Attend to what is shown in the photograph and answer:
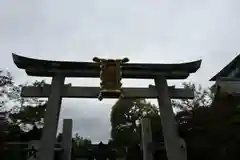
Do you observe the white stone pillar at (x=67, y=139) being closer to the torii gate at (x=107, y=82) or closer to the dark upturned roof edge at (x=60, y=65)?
the torii gate at (x=107, y=82)

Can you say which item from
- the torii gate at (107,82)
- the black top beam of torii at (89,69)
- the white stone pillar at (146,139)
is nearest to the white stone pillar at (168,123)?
the torii gate at (107,82)

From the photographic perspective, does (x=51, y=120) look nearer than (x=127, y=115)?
Yes

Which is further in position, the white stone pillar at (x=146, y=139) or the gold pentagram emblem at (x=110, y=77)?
the white stone pillar at (x=146, y=139)

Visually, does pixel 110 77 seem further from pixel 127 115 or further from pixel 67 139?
pixel 127 115

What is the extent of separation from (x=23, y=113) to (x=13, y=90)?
5.91ft

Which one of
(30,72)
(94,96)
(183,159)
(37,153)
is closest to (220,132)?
(183,159)

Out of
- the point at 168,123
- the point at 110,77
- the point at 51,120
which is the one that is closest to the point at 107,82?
the point at 110,77

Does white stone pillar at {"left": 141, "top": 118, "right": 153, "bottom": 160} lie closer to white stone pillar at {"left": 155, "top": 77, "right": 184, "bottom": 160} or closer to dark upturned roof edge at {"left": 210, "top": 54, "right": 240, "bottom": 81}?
white stone pillar at {"left": 155, "top": 77, "right": 184, "bottom": 160}

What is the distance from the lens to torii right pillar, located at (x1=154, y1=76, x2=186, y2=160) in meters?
11.1

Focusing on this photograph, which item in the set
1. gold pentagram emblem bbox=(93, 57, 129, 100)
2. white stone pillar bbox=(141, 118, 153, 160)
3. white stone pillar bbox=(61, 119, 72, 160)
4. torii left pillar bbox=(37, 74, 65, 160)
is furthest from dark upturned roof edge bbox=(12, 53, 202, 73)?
white stone pillar bbox=(141, 118, 153, 160)

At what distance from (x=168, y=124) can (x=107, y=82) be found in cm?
284

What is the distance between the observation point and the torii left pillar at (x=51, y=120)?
1065 centimetres

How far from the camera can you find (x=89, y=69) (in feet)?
38.9

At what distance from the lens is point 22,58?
11.7m
